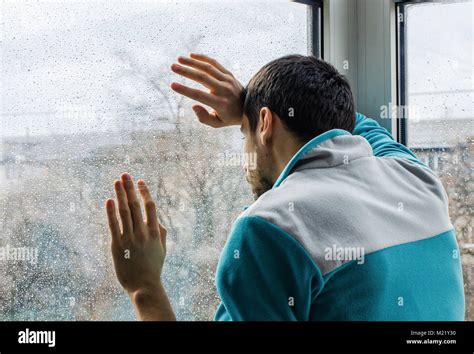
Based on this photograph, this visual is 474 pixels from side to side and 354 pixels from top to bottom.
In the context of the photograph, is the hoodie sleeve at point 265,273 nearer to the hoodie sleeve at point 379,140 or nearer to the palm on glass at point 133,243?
the palm on glass at point 133,243

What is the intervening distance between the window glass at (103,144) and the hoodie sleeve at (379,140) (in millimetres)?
257

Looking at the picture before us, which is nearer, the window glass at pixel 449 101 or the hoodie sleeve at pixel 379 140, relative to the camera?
the hoodie sleeve at pixel 379 140

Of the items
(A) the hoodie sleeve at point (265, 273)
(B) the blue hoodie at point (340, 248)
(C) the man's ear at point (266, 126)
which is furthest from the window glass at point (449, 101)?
(A) the hoodie sleeve at point (265, 273)

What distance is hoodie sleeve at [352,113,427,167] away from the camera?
140 cm

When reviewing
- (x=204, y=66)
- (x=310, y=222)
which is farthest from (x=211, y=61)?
(x=310, y=222)

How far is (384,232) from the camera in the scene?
1.17 metres

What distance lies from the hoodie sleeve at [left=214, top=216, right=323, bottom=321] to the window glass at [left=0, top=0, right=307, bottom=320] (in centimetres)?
30

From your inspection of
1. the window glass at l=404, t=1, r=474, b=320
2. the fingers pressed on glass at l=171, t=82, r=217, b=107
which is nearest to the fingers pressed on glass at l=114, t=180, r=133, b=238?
the fingers pressed on glass at l=171, t=82, r=217, b=107

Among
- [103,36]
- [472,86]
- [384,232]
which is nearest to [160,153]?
[103,36]

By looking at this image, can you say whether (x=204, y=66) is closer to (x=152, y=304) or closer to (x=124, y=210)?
(x=124, y=210)

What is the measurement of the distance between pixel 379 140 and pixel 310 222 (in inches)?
15.6

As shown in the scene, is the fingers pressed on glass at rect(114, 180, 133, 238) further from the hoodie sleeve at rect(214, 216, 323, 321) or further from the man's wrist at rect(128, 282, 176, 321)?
the hoodie sleeve at rect(214, 216, 323, 321)

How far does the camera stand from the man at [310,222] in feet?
3.61

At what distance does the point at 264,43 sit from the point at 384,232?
1.80 feet
